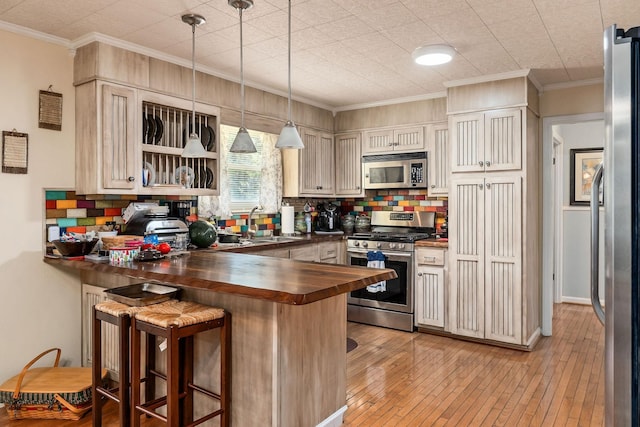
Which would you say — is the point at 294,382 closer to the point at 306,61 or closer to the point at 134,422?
the point at 134,422

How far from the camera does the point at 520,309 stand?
390cm

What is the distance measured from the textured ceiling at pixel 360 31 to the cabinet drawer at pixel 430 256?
5.37 ft

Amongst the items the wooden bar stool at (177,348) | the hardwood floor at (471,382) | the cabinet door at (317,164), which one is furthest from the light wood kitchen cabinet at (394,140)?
the wooden bar stool at (177,348)

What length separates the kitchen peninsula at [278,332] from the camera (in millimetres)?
2080

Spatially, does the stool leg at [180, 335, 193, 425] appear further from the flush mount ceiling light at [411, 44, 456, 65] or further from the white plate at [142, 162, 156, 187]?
the flush mount ceiling light at [411, 44, 456, 65]

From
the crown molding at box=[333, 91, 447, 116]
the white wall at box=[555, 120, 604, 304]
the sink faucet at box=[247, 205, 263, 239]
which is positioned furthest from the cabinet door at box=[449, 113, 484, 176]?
the white wall at box=[555, 120, 604, 304]

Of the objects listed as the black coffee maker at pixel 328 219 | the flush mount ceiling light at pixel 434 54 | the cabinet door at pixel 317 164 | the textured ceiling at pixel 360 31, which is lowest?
the black coffee maker at pixel 328 219

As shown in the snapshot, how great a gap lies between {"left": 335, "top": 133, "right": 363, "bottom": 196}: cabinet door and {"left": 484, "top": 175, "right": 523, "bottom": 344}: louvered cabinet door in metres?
1.62

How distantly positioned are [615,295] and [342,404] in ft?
5.63

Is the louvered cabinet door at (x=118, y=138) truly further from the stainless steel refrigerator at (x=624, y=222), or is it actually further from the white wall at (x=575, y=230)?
the white wall at (x=575, y=230)

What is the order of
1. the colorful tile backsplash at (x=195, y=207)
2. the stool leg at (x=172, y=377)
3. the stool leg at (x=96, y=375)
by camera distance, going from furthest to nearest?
the colorful tile backsplash at (x=195, y=207) → the stool leg at (x=96, y=375) → the stool leg at (x=172, y=377)

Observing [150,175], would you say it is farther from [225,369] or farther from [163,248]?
[225,369]

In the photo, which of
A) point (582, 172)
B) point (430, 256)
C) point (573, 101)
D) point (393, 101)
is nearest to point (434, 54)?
point (393, 101)

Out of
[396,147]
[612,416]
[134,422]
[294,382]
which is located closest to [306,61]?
[396,147]
